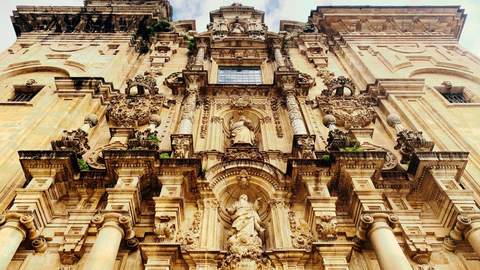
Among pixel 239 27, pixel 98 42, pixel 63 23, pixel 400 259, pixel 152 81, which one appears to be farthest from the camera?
pixel 239 27

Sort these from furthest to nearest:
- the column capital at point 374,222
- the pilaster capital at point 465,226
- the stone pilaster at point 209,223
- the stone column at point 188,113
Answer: the stone column at point 188,113 < the stone pilaster at point 209,223 < the pilaster capital at point 465,226 < the column capital at point 374,222

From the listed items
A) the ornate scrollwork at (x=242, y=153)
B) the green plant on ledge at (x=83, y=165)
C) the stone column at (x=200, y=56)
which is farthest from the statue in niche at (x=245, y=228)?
the stone column at (x=200, y=56)

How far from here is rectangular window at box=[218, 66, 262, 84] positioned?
17.7m

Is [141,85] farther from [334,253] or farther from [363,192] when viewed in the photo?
[334,253]

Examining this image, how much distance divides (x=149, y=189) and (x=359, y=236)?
5.50 metres

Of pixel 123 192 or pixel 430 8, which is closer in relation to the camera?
pixel 123 192

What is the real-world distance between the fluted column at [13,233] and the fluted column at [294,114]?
8.10 meters

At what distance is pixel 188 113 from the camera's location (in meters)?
13.2

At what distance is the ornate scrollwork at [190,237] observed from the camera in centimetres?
844

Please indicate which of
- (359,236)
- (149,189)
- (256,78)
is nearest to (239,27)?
(256,78)

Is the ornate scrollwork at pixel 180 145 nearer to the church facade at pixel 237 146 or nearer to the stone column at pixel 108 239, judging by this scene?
the church facade at pixel 237 146

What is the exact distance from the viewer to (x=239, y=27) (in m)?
23.4

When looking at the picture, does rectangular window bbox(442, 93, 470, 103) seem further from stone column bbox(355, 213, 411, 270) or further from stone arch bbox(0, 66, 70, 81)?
stone arch bbox(0, 66, 70, 81)

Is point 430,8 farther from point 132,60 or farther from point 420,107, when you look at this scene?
point 132,60
